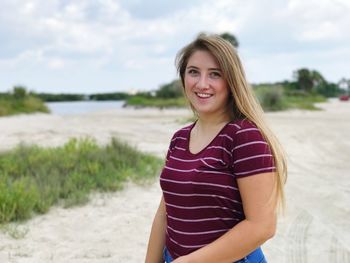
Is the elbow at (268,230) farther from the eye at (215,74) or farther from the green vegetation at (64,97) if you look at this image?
the green vegetation at (64,97)

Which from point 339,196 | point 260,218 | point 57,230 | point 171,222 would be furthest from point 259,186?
point 339,196

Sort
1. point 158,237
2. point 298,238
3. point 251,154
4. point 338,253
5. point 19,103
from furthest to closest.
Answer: point 19,103 < point 298,238 < point 338,253 < point 158,237 < point 251,154

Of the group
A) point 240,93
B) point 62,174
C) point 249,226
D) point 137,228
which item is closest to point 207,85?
point 240,93

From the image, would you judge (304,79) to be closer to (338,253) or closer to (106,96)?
(106,96)

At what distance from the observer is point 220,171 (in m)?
1.84

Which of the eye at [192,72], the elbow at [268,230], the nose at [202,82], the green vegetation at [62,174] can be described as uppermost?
the eye at [192,72]

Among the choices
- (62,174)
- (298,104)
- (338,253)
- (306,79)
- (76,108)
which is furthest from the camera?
(306,79)

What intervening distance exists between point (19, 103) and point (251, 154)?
94.1ft

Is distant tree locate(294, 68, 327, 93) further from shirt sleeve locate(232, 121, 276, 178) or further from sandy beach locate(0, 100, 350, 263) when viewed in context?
shirt sleeve locate(232, 121, 276, 178)

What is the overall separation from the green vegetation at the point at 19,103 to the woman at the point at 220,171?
24.6m

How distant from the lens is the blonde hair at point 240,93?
186cm

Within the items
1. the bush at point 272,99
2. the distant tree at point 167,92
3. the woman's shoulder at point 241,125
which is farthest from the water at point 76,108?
the woman's shoulder at point 241,125

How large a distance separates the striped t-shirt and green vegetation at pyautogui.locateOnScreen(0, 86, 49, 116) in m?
24.6

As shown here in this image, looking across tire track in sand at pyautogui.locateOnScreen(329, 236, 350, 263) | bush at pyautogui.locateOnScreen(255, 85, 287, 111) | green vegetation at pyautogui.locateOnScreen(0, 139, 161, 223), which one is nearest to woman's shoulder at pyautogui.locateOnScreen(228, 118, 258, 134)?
tire track in sand at pyautogui.locateOnScreen(329, 236, 350, 263)
